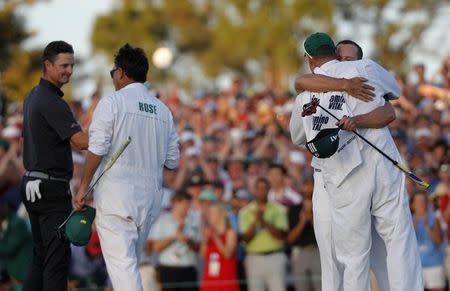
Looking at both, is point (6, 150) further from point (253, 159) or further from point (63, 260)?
point (63, 260)

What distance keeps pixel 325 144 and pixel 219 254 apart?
22.6 feet

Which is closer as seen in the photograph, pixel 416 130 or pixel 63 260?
pixel 63 260

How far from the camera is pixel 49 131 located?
1131cm

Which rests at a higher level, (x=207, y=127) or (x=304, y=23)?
(x=304, y=23)

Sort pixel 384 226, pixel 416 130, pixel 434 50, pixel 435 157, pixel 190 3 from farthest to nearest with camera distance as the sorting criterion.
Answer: pixel 190 3 < pixel 434 50 < pixel 416 130 < pixel 435 157 < pixel 384 226

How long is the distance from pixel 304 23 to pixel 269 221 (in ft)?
110

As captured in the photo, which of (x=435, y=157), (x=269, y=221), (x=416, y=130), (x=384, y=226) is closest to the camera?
(x=384, y=226)

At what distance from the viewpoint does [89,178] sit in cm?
1088

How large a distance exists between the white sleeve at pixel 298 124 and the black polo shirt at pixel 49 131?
194 centimetres

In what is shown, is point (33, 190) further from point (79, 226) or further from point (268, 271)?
point (268, 271)

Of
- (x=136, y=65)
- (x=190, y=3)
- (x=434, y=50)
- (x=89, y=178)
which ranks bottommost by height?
(x=89, y=178)

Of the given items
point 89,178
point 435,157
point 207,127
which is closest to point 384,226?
point 89,178

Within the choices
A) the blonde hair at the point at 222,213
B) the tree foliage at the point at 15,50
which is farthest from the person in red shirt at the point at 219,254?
the tree foliage at the point at 15,50

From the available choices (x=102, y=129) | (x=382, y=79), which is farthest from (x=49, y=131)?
(x=382, y=79)
